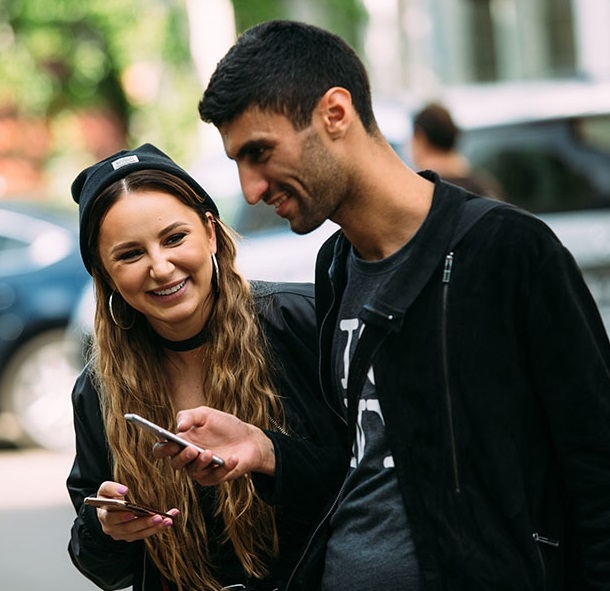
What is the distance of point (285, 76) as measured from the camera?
3.13 m

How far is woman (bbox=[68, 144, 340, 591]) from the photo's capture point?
3574 mm

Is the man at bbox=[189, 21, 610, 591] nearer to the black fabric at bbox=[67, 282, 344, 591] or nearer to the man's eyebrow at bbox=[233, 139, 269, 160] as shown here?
the man's eyebrow at bbox=[233, 139, 269, 160]

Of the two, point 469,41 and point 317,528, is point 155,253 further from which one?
point 469,41

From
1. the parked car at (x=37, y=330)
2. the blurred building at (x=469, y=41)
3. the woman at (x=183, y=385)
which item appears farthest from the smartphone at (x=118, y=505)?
the blurred building at (x=469, y=41)

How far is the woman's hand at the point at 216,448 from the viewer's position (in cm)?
310

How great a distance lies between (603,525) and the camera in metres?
→ 2.91

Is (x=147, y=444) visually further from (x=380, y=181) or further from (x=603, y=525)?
(x=603, y=525)

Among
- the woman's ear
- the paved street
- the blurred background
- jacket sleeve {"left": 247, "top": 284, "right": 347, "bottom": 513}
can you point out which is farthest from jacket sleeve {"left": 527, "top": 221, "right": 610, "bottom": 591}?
the paved street

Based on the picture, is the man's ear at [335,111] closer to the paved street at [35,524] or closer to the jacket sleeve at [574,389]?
the jacket sleeve at [574,389]

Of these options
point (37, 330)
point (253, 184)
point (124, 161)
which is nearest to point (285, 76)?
point (253, 184)

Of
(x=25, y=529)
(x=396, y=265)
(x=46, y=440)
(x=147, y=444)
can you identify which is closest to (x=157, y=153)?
(x=147, y=444)

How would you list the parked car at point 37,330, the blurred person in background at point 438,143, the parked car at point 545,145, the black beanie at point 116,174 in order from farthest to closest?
the parked car at point 37,330 → the parked car at point 545,145 → the blurred person in background at point 438,143 → the black beanie at point 116,174

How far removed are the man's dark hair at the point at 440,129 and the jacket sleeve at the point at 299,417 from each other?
11.7 ft

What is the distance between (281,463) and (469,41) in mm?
19833
